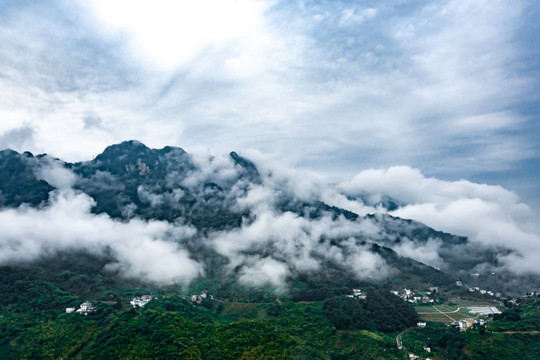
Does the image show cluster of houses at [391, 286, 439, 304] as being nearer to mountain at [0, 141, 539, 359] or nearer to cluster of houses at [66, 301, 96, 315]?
mountain at [0, 141, 539, 359]

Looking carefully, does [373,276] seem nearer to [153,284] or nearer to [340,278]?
[340,278]

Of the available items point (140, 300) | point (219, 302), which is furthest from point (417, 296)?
point (140, 300)

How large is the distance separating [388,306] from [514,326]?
38.4 meters

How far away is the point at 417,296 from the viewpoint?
519ft

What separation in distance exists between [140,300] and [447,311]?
129326 millimetres

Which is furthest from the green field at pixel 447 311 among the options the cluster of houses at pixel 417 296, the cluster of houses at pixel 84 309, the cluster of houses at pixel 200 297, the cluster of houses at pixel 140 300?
the cluster of houses at pixel 84 309

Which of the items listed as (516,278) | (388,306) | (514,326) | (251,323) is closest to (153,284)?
(251,323)

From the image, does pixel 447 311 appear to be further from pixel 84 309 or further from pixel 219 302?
pixel 84 309

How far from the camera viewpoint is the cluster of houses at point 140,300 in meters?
129

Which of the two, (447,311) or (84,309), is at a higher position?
(84,309)

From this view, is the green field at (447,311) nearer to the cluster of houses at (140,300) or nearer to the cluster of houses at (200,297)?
the cluster of houses at (200,297)

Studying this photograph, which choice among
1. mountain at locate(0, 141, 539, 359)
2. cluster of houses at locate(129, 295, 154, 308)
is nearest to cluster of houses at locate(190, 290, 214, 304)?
mountain at locate(0, 141, 539, 359)

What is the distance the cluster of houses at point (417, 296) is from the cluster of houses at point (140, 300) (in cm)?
10871

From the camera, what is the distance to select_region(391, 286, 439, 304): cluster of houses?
153000 millimetres
